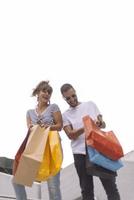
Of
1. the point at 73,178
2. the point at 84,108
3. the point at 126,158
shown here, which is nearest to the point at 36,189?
the point at 73,178

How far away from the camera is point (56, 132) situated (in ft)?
15.1

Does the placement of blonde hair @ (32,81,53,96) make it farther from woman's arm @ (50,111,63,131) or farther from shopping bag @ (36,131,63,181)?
shopping bag @ (36,131,63,181)

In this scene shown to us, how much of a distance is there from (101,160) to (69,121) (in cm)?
59

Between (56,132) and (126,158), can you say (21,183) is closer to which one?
(56,132)

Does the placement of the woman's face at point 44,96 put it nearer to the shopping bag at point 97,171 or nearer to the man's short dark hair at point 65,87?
the man's short dark hair at point 65,87

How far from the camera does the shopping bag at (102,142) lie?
4355 millimetres

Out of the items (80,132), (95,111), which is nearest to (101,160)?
(80,132)

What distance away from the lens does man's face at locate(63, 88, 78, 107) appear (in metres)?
4.66

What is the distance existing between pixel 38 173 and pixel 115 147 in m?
0.70

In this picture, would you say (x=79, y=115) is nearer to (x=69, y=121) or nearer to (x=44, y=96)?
(x=69, y=121)

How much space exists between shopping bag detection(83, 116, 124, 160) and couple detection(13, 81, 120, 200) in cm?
14

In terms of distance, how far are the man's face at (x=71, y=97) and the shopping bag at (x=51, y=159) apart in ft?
1.17

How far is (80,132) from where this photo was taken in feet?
15.0

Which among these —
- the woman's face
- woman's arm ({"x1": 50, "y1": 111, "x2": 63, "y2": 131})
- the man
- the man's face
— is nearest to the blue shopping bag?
the man
